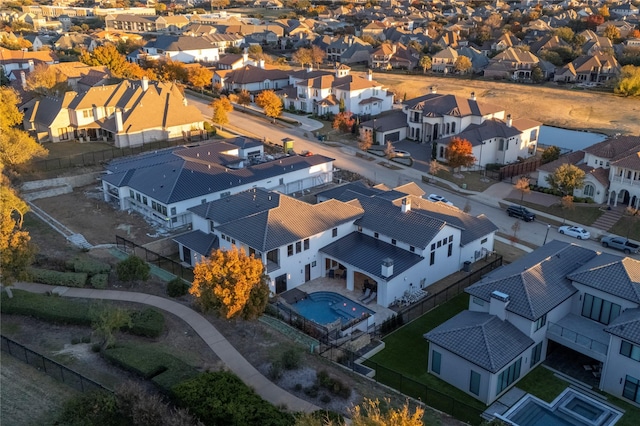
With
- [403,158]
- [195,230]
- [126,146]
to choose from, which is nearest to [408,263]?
[195,230]

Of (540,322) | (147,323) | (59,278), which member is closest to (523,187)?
(540,322)

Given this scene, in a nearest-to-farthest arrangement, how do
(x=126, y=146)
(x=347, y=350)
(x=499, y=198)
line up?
1. (x=347, y=350)
2. (x=499, y=198)
3. (x=126, y=146)

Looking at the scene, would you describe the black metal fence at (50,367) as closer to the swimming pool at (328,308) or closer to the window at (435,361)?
the swimming pool at (328,308)

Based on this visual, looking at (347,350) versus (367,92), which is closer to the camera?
(347,350)

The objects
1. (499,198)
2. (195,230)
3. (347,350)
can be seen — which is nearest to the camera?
(347,350)

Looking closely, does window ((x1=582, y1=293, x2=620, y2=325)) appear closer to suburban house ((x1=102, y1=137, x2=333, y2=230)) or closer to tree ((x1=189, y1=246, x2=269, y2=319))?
tree ((x1=189, y1=246, x2=269, y2=319))

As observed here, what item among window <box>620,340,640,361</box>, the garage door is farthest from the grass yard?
the garage door

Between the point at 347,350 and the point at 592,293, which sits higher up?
the point at 592,293

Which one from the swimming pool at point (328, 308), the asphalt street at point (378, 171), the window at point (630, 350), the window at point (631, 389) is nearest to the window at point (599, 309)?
the window at point (630, 350)

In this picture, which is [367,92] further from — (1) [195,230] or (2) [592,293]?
(2) [592,293]
